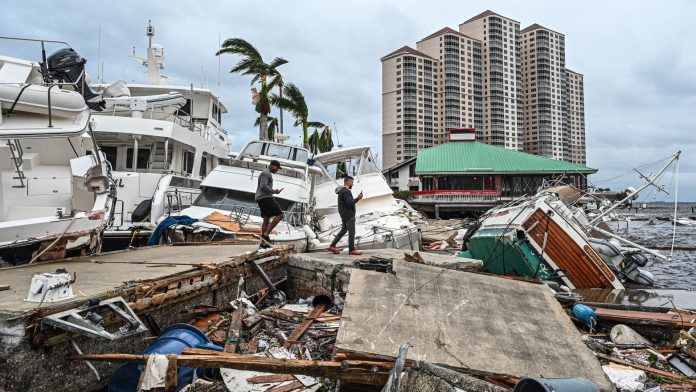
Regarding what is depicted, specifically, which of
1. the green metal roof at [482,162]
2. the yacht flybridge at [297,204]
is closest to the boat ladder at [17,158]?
the yacht flybridge at [297,204]

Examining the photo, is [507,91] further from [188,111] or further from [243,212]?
[243,212]

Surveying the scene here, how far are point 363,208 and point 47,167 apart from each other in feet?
35.3

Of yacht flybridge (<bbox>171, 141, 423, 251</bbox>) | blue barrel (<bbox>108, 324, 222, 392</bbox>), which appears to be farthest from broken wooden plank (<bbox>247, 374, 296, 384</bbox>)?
yacht flybridge (<bbox>171, 141, 423, 251</bbox>)

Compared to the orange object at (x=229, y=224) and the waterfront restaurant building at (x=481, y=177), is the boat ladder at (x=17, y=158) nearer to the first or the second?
the orange object at (x=229, y=224)

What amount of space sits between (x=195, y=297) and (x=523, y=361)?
404cm

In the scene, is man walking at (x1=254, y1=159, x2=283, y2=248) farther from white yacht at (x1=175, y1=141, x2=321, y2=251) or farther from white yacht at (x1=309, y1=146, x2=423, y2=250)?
white yacht at (x1=309, y1=146, x2=423, y2=250)

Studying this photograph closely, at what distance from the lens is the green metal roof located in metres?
41.9

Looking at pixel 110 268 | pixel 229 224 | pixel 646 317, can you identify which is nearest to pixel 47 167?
pixel 229 224

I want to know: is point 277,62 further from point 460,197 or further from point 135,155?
point 460,197

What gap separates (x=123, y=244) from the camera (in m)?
11.2

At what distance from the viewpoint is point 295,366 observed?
3467 millimetres

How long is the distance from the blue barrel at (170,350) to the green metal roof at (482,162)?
40.0 meters

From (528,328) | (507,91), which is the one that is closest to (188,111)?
(528,328)

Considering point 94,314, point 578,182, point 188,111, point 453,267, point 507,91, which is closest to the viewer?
point 94,314
